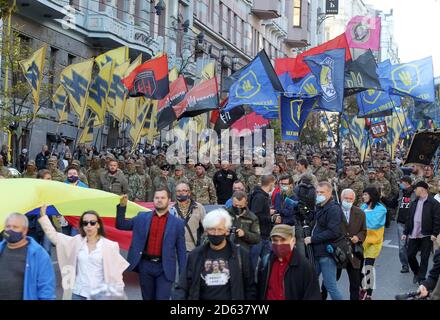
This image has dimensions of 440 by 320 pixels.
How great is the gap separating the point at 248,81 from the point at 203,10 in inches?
1305

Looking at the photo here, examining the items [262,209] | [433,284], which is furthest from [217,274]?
[262,209]

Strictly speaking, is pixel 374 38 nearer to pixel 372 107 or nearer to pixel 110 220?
pixel 372 107

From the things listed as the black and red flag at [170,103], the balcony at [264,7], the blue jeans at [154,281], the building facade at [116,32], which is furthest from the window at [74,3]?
the balcony at [264,7]

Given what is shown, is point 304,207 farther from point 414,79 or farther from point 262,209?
point 414,79

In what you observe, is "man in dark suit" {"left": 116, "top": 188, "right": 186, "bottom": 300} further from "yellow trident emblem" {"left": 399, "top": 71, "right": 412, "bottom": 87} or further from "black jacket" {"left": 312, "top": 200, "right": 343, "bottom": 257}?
"yellow trident emblem" {"left": 399, "top": 71, "right": 412, "bottom": 87}

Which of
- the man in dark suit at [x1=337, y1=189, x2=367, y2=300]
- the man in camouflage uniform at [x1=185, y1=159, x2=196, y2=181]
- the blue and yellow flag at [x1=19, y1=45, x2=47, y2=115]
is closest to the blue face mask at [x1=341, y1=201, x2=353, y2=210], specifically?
the man in dark suit at [x1=337, y1=189, x2=367, y2=300]

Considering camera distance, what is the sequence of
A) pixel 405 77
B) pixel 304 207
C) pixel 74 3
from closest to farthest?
pixel 304 207 → pixel 405 77 → pixel 74 3

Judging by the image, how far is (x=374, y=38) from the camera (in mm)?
38312

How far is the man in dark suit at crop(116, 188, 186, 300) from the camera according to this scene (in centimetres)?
898

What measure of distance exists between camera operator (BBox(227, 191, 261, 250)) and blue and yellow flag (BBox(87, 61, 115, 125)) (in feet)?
47.7

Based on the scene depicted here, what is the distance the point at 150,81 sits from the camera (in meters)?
25.7

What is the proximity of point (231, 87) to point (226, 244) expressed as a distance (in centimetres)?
1710

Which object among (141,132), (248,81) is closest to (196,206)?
(248,81)
